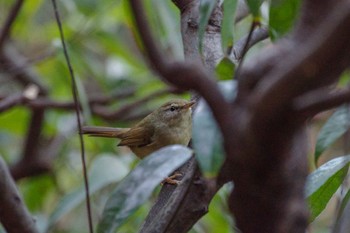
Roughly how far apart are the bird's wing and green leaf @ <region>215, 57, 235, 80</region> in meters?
1.34

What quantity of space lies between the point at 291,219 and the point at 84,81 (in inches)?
140

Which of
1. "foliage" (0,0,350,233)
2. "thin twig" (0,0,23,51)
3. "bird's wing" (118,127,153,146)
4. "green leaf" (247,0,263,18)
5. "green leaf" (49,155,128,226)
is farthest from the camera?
"bird's wing" (118,127,153,146)

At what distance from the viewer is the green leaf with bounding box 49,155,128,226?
6.31 ft

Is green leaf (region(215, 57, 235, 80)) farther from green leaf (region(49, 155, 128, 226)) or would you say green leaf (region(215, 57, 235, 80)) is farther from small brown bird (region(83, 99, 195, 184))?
small brown bird (region(83, 99, 195, 184))

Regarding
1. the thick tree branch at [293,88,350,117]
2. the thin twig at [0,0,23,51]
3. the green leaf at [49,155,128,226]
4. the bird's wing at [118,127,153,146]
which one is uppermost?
the thick tree branch at [293,88,350,117]

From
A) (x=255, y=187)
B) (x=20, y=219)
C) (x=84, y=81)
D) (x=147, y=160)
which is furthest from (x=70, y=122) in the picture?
(x=255, y=187)

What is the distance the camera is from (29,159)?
289 cm

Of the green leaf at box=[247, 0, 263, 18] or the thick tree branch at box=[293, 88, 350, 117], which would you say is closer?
the thick tree branch at box=[293, 88, 350, 117]

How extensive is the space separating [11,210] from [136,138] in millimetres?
1130

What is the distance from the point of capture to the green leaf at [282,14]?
1129mm

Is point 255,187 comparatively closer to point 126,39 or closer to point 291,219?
point 291,219

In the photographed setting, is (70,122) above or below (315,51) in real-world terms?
below

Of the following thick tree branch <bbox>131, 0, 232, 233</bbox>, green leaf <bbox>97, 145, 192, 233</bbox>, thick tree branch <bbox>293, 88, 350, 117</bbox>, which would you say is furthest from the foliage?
thick tree branch <bbox>293, 88, 350, 117</bbox>

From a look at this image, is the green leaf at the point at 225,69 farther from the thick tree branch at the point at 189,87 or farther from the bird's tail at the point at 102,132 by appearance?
the bird's tail at the point at 102,132
